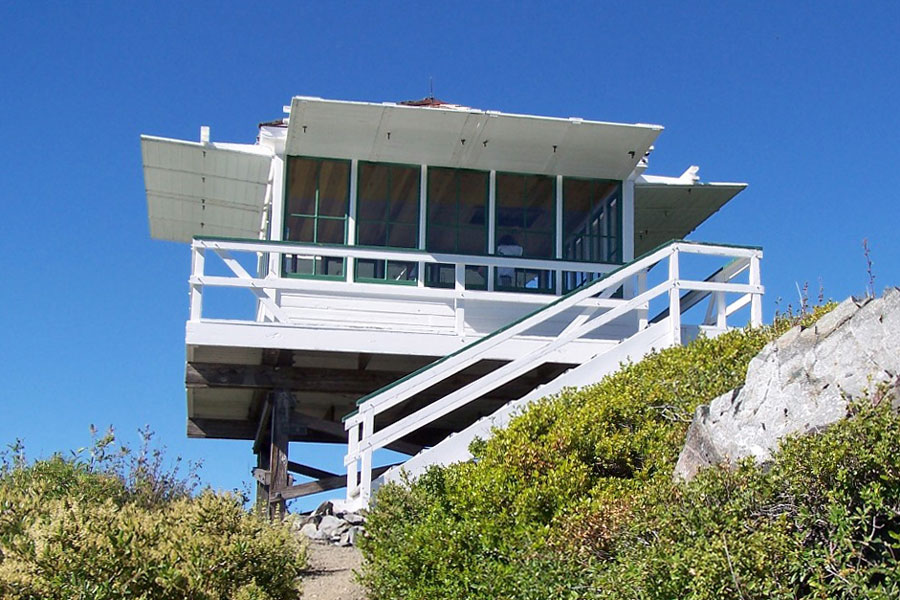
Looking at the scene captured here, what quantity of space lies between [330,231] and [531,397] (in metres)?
Answer: 5.61

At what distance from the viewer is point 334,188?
17.4 m

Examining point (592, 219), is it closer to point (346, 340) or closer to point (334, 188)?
point (334, 188)

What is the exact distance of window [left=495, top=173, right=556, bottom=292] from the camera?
1769 centimetres

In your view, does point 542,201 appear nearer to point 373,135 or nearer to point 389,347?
point 373,135

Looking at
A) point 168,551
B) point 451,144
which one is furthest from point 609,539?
point 451,144

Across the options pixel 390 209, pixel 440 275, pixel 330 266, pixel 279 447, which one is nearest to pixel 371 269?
pixel 330 266

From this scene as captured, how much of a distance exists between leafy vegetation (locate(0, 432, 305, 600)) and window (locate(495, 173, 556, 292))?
8.68 m

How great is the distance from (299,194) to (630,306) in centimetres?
565

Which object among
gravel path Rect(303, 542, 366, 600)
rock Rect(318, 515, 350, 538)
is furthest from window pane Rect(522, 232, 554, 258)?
gravel path Rect(303, 542, 366, 600)

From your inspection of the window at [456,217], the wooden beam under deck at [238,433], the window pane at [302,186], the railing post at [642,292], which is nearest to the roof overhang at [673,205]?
the window at [456,217]

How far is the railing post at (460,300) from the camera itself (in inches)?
614

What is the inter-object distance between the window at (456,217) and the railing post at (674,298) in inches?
152

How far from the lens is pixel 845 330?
8.23 metres

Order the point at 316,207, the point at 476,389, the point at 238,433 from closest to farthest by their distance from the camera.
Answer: the point at 476,389, the point at 316,207, the point at 238,433
